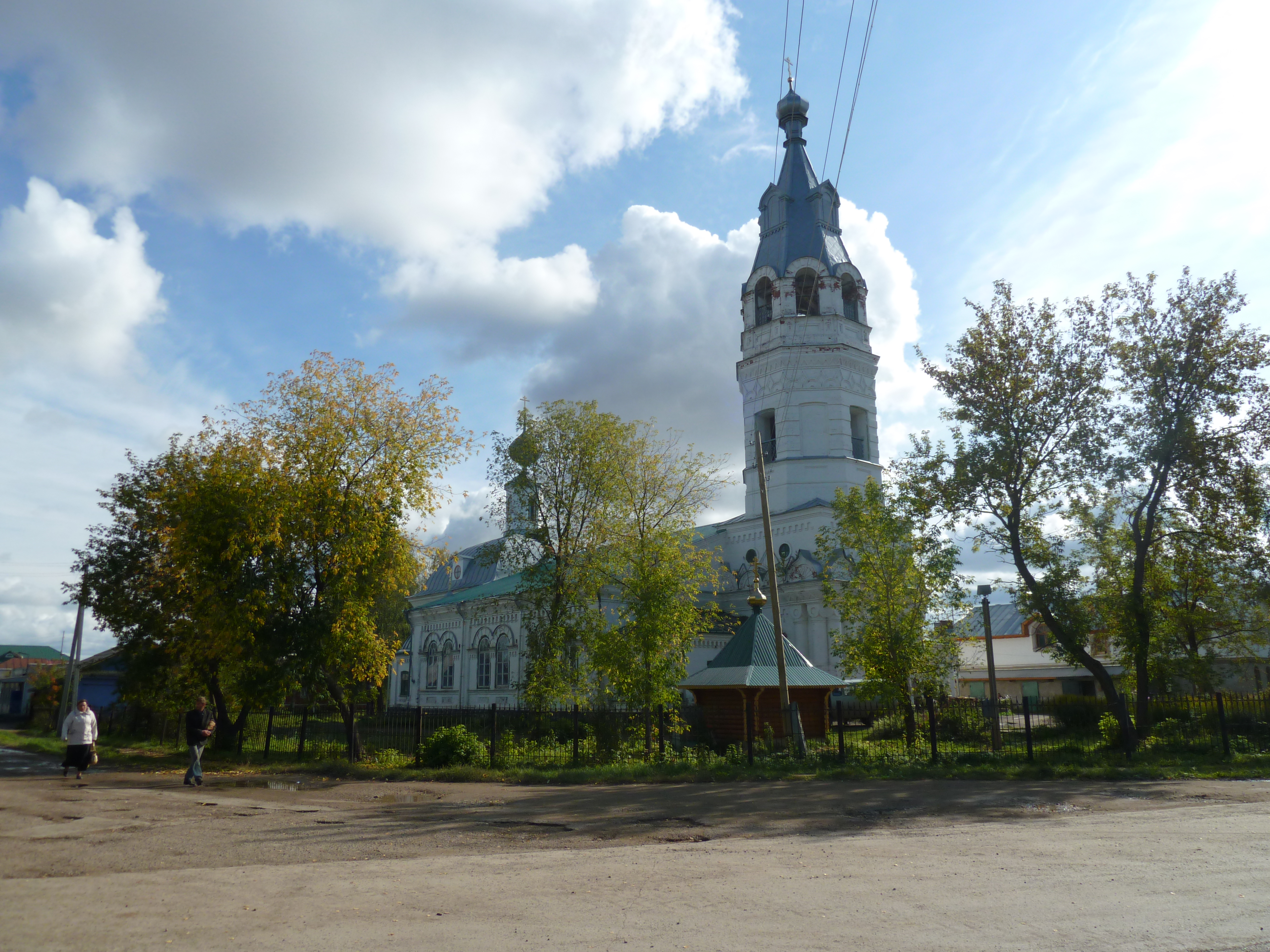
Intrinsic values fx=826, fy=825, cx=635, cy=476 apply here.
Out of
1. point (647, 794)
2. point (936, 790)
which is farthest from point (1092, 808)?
point (647, 794)

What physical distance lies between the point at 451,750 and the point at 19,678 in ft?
184

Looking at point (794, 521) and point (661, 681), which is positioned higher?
point (794, 521)

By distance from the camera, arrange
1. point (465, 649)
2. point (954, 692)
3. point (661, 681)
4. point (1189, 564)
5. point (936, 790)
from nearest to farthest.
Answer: point (936, 790), point (661, 681), point (1189, 564), point (954, 692), point (465, 649)

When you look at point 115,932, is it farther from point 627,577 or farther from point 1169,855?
point 627,577

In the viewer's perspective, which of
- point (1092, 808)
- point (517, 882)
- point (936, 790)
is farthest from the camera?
point (936, 790)

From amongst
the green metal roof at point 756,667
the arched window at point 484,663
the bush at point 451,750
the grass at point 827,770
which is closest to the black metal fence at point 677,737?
the bush at point 451,750

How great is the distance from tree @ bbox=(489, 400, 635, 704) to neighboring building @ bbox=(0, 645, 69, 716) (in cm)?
3029

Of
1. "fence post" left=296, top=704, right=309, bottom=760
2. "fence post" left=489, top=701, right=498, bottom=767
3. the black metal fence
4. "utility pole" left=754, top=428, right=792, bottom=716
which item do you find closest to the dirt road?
"fence post" left=489, top=701, right=498, bottom=767

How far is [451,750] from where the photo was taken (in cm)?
1716

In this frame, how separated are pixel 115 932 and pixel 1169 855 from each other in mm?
8681

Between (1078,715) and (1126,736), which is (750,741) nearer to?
(1126,736)

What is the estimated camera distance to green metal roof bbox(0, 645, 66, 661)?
80.4m

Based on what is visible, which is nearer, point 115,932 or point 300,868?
point 115,932

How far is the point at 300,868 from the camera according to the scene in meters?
7.27
